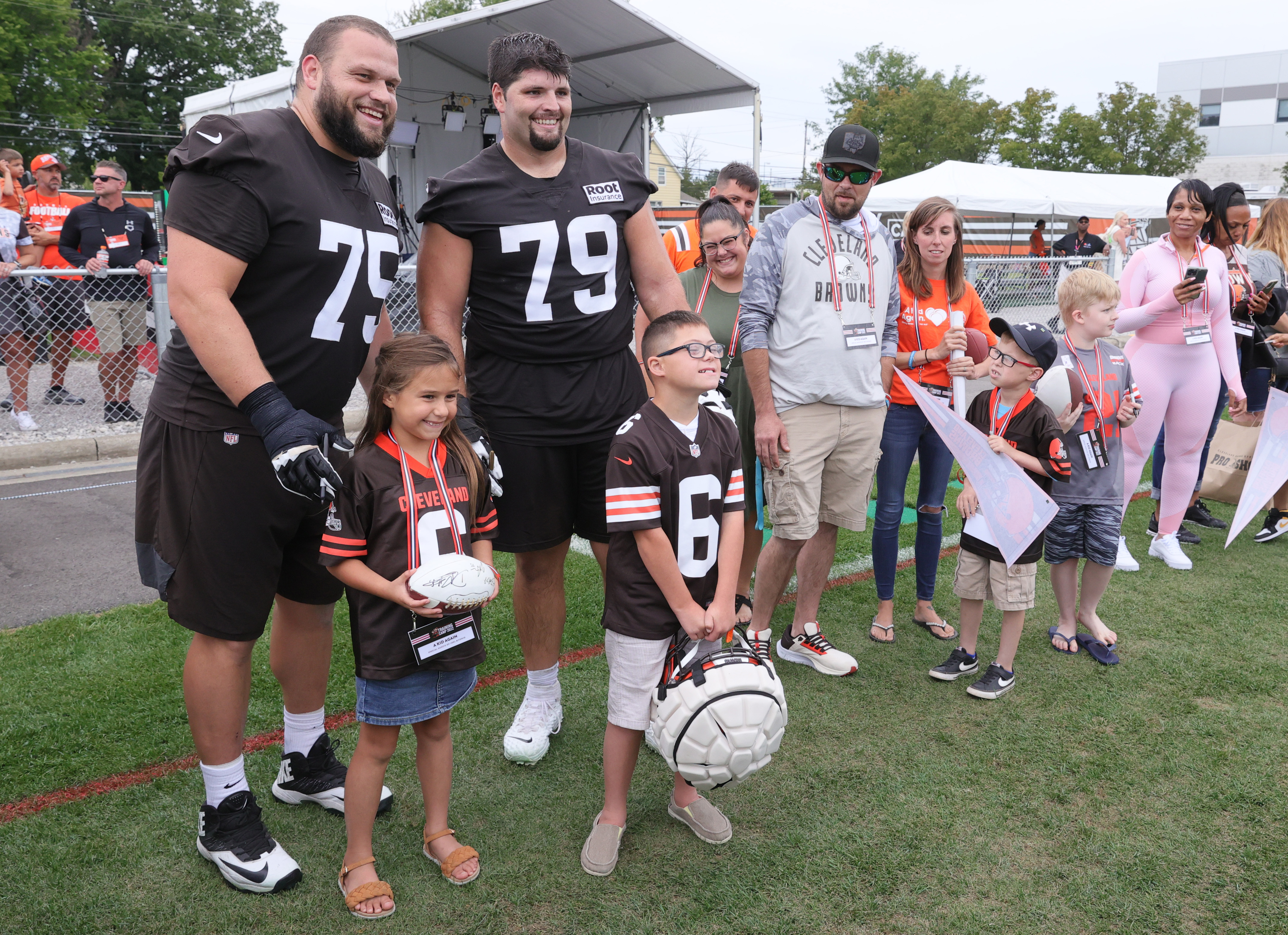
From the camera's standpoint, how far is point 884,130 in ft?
149

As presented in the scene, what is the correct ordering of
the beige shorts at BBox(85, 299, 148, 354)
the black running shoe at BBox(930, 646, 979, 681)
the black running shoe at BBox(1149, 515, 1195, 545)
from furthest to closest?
the beige shorts at BBox(85, 299, 148, 354)
the black running shoe at BBox(1149, 515, 1195, 545)
the black running shoe at BBox(930, 646, 979, 681)

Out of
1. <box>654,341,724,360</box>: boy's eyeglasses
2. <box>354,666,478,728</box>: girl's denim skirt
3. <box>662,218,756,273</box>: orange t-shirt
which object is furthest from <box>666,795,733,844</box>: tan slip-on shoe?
<box>662,218,756,273</box>: orange t-shirt

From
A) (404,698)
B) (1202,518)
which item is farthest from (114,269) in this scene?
(1202,518)

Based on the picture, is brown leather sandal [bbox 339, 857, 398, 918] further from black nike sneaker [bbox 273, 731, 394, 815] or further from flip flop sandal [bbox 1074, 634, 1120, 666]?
flip flop sandal [bbox 1074, 634, 1120, 666]

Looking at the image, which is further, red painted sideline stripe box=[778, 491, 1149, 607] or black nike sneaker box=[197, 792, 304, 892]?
red painted sideline stripe box=[778, 491, 1149, 607]

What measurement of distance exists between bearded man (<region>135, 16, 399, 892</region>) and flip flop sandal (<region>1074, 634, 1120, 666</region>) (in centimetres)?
344

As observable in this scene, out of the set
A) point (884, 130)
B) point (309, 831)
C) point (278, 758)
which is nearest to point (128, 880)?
point (309, 831)

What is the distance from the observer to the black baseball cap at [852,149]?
3643 millimetres

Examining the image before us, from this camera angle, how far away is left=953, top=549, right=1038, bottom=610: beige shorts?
372cm

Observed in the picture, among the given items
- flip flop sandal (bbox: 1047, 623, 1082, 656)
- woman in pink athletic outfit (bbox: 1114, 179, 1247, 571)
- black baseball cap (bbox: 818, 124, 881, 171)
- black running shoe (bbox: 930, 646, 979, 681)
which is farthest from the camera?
woman in pink athletic outfit (bbox: 1114, 179, 1247, 571)

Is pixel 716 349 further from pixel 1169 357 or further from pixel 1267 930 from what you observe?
pixel 1169 357

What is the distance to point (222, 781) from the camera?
8.18 ft

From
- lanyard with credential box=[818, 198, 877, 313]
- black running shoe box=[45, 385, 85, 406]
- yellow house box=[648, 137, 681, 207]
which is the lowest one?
black running shoe box=[45, 385, 85, 406]

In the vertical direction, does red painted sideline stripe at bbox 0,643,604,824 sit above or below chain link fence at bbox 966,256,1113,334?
below
